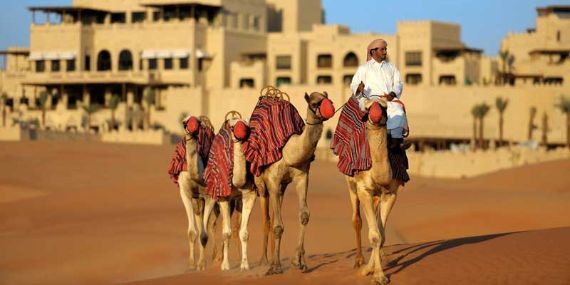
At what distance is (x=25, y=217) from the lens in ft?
146

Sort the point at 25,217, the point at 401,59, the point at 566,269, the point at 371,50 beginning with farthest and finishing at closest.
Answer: the point at 401,59 → the point at 25,217 → the point at 371,50 → the point at 566,269

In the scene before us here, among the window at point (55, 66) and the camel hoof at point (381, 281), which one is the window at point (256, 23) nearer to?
the window at point (55, 66)

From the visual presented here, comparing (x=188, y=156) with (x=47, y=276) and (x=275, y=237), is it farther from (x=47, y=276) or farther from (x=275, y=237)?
(x=47, y=276)

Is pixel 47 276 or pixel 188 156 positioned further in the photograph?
pixel 47 276

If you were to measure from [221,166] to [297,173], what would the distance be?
1938mm

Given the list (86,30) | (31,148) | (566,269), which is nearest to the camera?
(566,269)

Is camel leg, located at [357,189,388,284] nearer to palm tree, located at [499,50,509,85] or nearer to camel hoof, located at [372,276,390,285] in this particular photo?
camel hoof, located at [372,276,390,285]

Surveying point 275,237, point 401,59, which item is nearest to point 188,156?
point 275,237

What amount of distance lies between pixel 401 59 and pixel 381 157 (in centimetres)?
7879

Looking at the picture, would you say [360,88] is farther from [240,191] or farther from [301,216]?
[240,191]

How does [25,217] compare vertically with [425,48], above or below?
below

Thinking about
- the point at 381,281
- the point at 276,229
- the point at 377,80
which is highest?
the point at 377,80

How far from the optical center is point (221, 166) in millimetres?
22344

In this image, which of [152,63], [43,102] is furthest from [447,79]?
[43,102]
